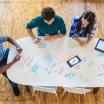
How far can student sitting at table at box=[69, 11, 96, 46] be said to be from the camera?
2604mm

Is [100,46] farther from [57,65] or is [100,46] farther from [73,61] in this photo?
[57,65]

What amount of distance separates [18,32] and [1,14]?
1.49ft

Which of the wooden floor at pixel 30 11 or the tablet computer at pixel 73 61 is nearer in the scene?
the tablet computer at pixel 73 61

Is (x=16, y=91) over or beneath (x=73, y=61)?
beneath

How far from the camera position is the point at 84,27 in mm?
2762

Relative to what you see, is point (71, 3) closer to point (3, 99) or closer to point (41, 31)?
point (41, 31)

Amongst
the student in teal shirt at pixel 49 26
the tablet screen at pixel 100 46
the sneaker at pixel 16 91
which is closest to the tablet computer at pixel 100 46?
the tablet screen at pixel 100 46

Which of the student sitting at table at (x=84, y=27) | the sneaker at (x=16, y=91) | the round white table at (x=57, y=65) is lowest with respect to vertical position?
the sneaker at (x=16, y=91)

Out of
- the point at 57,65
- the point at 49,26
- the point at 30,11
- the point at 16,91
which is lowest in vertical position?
the point at 16,91

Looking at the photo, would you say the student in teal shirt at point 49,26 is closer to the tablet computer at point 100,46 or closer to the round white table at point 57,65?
the round white table at point 57,65

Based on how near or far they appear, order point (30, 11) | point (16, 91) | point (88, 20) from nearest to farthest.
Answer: point (88, 20), point (16, 91), point (30, 11)

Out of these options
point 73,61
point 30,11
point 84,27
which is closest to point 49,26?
point 84,27

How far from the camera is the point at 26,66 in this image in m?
2.61

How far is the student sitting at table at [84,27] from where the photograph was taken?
2604 millimetres
